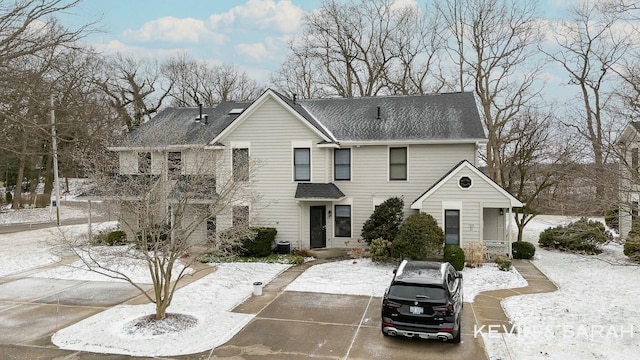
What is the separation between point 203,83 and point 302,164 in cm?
3697

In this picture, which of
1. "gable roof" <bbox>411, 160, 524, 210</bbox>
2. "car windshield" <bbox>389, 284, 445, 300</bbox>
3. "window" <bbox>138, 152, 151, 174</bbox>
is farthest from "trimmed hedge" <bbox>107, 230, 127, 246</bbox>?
"car windshield" <bbox>389, 284, 445, 300</bbox>

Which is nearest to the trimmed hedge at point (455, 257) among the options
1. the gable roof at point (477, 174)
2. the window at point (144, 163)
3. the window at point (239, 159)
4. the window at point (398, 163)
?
the gable roof at point (477, 174)

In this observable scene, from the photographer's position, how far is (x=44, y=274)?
58.6 ft

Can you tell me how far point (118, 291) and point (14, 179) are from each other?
4794cm

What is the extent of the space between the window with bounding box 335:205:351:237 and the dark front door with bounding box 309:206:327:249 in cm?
63

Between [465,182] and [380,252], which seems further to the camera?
[465,182]

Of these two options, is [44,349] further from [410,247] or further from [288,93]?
[288,93]

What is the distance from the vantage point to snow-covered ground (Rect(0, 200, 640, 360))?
1020 centimetres

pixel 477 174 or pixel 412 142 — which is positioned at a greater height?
pixel 412 142

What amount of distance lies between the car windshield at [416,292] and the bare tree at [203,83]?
46188mm

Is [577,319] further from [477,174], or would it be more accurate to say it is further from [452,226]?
[477,174]

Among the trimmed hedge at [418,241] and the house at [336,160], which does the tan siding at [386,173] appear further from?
the trimmed hedge at [418,241]

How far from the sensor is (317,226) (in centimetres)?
2203

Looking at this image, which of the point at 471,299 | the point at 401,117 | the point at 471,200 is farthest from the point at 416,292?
the point at 401,117
